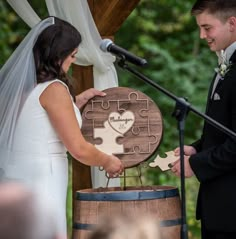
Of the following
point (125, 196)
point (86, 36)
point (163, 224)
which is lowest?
point (163, 224)

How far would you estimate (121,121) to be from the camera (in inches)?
140

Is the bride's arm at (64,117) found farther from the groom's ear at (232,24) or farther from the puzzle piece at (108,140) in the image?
the groom's ear at (232,24)

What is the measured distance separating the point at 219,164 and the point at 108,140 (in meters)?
0.58

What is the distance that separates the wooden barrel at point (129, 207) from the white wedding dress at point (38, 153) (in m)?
0.10

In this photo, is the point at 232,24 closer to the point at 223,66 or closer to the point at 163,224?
the point at 223,66

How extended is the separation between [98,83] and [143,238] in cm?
226

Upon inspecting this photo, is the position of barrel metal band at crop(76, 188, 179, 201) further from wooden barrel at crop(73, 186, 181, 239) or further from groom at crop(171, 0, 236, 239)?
groom at crop(171, 0, 236, 239)

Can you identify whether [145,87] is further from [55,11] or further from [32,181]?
[32,181]

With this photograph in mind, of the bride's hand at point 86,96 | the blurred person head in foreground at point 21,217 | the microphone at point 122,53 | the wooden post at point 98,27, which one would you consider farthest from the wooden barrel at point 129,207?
the blurred person head in foreground at point 21,217

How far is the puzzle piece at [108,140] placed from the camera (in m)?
3.52

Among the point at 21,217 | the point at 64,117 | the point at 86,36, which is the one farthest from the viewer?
the point at 86,36

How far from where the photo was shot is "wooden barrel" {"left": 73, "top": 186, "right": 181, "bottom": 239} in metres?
3.18

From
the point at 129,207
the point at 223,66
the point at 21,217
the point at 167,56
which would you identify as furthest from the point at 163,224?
the point at 167,56

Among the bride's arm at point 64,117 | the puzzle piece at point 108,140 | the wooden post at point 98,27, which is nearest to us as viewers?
the bride's arm at point 64,117
